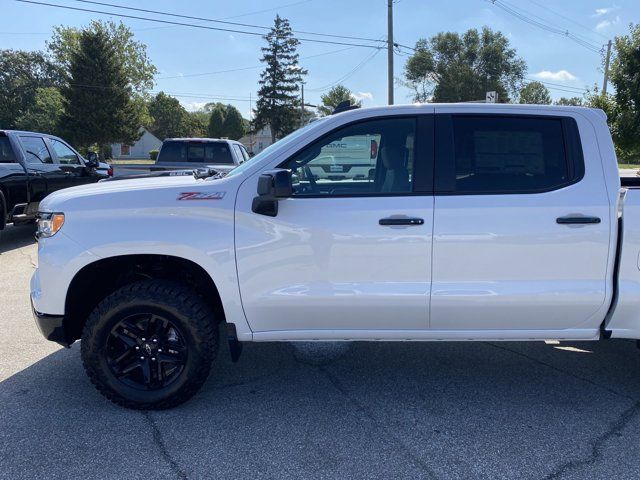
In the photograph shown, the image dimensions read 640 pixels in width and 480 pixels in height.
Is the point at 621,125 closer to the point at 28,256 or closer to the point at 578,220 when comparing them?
the point at 578,220

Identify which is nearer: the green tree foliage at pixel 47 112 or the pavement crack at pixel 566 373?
the pavement crack at pixel 566 373

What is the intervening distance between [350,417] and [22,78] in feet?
282

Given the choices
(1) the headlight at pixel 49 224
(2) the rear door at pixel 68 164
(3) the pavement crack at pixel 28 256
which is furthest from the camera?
(2) the rear door at pixel 68 164

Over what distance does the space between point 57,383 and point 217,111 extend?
88.5 metres

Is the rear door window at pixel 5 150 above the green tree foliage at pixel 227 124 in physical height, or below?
below

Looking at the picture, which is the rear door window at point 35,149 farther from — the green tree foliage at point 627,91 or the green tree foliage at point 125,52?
the green tree foliage at point 125,52

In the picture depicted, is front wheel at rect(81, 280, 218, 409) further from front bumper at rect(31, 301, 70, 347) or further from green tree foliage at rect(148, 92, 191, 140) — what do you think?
green tree foliage at rect(148, 92, 191, 140)

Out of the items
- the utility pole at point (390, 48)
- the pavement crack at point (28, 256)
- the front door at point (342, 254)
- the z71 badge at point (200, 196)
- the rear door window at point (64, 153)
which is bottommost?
the pavement crack at point (28, 256)

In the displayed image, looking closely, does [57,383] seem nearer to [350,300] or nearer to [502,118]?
[350,300]

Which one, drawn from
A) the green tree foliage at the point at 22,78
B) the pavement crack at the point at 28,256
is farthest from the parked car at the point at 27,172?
the green tree foliage at the point at 22,78

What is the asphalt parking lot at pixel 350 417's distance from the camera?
282 cm

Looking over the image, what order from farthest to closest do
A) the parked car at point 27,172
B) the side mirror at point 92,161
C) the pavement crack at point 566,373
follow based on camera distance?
1. the side mirror at point 92,161
2. the parked car at point 27,172
3. the pavement crack at point 566,373

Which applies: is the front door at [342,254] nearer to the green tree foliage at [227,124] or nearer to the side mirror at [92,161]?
the side mirror at [92,161]

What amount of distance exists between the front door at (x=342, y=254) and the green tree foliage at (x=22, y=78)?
80.3m
